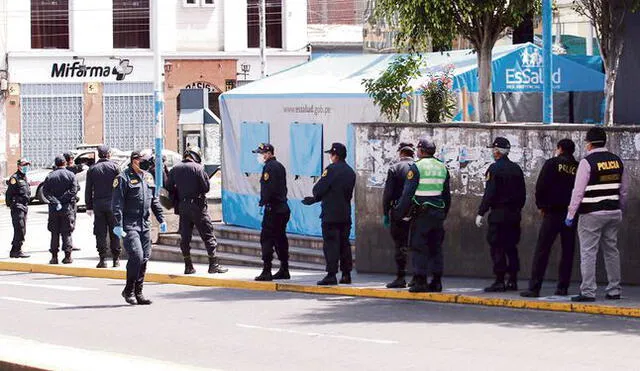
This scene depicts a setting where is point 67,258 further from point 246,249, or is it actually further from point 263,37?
point 263,37

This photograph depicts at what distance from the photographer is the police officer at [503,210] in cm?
1667

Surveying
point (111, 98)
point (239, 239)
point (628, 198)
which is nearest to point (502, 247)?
point (628, 198)

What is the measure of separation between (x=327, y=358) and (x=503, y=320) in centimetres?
312

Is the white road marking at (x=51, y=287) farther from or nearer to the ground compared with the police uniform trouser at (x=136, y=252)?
nearer to the ground

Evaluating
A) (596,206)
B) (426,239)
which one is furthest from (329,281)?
(596,206)

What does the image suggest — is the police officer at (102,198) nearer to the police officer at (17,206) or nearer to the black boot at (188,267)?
the black boot at (188,267)

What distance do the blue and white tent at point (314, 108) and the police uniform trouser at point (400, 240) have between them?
152 inches

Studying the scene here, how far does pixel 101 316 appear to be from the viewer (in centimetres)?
1608

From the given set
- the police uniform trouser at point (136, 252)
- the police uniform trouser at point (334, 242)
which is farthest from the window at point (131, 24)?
the police uniform trouser at point (136, 252)

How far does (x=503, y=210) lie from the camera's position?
16734 mm

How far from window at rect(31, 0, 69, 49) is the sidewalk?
2830cm

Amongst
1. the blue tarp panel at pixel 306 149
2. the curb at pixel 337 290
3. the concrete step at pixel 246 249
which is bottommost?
the curb at pixel 337 290

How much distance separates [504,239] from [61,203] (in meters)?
8.99

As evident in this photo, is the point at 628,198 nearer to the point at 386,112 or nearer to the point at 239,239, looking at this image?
the point at 386,112
